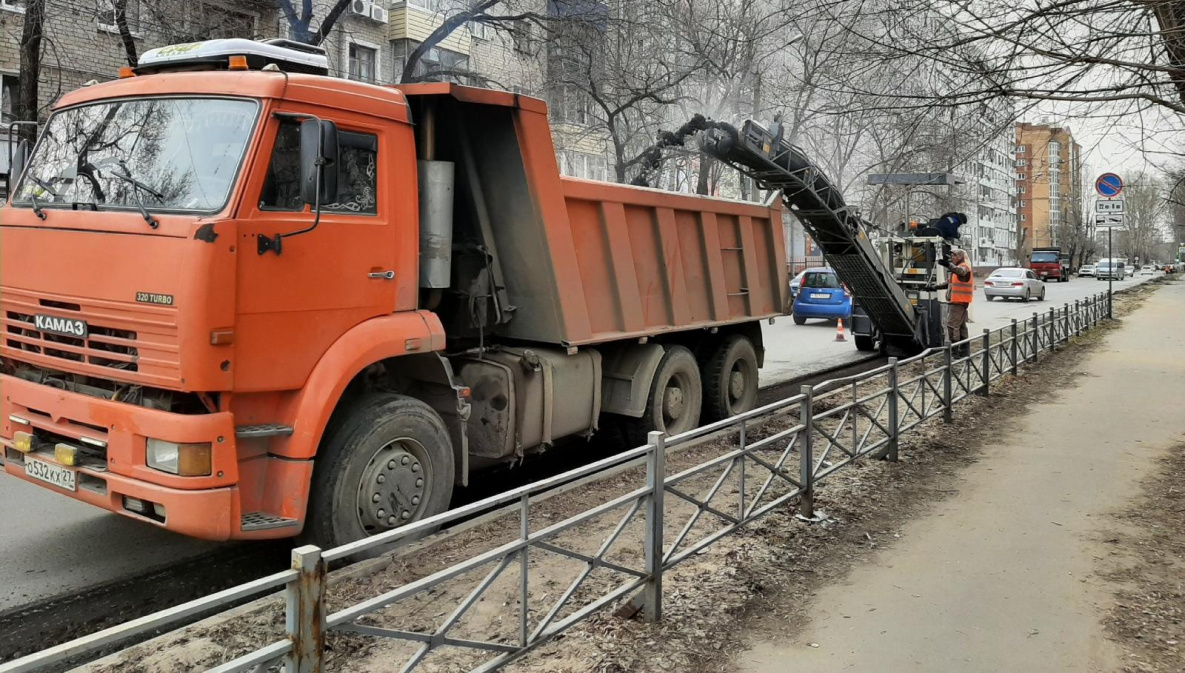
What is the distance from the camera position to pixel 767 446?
5035 mm

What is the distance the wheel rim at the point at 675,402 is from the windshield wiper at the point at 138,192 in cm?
453

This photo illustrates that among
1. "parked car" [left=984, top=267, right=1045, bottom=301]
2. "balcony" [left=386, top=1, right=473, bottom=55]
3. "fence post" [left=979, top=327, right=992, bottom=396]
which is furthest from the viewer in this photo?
"parked car" [left=984, top=267, right=1045, bottom=301]

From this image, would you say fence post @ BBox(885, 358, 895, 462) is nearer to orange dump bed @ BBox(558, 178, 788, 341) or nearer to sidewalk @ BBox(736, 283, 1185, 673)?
sidewalk @ BBox(736, 283, 1185, 673)

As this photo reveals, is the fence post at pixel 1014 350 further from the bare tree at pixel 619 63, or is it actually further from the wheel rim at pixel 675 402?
the bare tree at pixel 619 63

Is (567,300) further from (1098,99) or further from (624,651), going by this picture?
(1098,99)

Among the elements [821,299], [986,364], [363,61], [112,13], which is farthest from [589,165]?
[986,364]

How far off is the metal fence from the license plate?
1604 mm

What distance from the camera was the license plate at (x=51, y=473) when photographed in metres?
4.27

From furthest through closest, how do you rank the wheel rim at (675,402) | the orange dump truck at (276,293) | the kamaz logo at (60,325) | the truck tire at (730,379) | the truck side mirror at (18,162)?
the truck tire at (730,379)
the wheel rim at (675,402)
the truck side mirror at (18,162)
the kamaz logo at (60,325)
the orange dump truck at (276,293)

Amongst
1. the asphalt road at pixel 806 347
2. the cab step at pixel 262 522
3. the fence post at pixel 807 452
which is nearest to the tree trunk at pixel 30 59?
the cab step at pixel 262 522

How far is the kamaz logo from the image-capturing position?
14.0 ft

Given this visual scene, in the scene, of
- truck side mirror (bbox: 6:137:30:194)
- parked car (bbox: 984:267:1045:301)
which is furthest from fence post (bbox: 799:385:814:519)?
parked car (bbox: 984:267:1045:301)

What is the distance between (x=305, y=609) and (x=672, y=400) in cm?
552

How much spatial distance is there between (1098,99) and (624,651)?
532 centimetres
